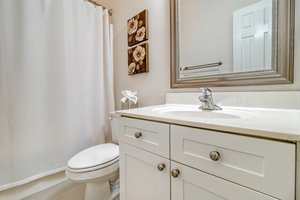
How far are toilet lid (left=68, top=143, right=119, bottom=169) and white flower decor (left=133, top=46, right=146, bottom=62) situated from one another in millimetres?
829

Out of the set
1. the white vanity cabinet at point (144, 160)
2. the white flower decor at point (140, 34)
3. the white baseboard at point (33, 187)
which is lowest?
the white baseboard at point (33, 187)

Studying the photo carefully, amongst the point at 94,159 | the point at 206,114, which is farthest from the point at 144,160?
the point at 94,159

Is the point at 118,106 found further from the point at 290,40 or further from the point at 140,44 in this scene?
the point at 290,40

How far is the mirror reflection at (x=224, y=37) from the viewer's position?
2.62 ft

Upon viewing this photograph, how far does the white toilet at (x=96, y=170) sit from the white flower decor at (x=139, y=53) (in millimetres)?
833

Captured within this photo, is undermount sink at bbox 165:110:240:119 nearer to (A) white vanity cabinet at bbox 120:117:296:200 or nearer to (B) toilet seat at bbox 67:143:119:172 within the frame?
(A) white vanity cabinet at bbox 120:117:296:200

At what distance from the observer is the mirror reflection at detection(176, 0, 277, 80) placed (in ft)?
2.62

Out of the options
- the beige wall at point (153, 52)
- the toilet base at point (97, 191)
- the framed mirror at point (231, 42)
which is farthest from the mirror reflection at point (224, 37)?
the toilet base at point (97, 191)

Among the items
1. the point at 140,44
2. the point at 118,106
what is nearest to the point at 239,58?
the point at 140,44

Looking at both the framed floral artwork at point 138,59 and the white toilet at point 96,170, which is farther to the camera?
the framed floral artwork at point 138,59

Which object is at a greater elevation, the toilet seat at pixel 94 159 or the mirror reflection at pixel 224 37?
the mirror reflection at pixel 224 37

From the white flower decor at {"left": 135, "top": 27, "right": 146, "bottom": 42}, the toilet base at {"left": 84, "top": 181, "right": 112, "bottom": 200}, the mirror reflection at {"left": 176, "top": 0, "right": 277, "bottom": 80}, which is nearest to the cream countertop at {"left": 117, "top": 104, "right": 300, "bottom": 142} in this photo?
the mirror reflection at {"left": 176, "top": 0, "right": 277, "bottom": 80}

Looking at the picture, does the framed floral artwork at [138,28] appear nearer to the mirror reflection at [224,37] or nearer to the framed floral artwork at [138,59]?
the framed floral artwork at [138,59]

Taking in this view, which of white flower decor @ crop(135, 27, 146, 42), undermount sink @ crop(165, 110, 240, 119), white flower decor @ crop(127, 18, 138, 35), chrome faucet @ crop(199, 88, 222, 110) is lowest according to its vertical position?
undermount sink @ crop(165, 110, 240, 119)
